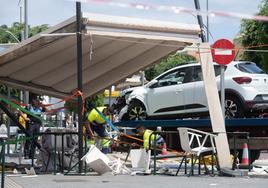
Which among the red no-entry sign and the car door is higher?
the red no-entry sign

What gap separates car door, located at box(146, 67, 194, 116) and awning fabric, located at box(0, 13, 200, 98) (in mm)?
1395

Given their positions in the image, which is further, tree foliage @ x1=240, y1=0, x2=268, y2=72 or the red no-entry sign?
tree foliage @ x1=240, y1=0, x2=268, y2=72

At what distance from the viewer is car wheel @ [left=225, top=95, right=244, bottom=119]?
1485 centimetres

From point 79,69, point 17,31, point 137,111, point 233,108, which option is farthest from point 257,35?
point 17,31

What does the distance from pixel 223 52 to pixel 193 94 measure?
206cm

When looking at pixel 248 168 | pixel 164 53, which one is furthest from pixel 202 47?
pixel 248 168

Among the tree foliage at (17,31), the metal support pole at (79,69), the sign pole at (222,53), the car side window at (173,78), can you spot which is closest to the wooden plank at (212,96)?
the sign pole at (222,53)

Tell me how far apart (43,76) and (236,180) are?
554cm

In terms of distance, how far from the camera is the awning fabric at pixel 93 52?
39.1 feet

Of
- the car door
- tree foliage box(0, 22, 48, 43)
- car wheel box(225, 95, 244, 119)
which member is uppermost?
tree foliage box(0, 22, 48, 43)

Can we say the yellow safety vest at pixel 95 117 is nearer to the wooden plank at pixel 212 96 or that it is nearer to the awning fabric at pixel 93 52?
the awning fabric at pixel 93 52

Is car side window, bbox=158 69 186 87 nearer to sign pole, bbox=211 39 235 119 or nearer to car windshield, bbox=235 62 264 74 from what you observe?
car windshield, bbox=235 62 264 74

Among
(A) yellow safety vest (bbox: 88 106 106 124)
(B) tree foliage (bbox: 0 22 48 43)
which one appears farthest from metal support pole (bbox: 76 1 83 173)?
(B) tree foliage (bbox: 0 22 48 43)

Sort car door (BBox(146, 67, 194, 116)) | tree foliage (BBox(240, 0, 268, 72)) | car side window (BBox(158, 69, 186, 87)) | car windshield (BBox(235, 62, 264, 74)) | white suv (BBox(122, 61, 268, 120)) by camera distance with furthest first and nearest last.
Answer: tree foliage (BBox(240, 0, 268, 72))
car side window (BBox(158, 69, 186, 87))
car door (BBox(146, 67, 194, 116))
car windshield (BBox(235, 62, 264, 74))
white suv (BBox(122, 61, 268, 120))
